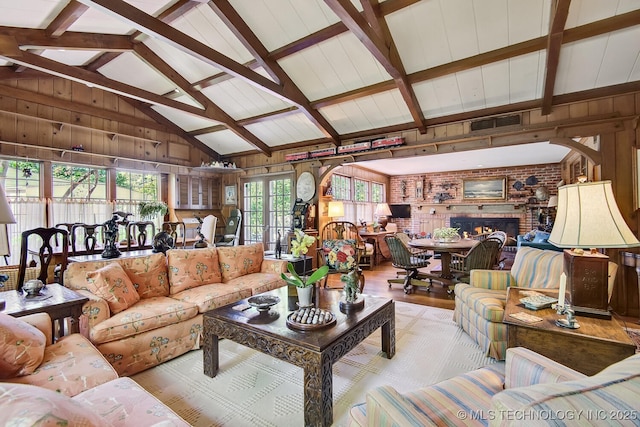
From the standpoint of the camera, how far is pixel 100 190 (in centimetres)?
557

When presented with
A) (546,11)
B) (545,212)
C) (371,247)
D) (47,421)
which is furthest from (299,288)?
(545,212)

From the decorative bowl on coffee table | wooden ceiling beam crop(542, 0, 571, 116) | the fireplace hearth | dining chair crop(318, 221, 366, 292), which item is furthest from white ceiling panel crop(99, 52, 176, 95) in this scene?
the fireplace hearth

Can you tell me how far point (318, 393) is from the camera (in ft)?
5.48

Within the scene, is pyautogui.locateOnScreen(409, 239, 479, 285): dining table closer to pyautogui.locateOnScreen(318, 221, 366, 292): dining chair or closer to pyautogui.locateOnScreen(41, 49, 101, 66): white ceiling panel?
pyautogui.locateOnScreen(318, 221, 366, 292): dining chair

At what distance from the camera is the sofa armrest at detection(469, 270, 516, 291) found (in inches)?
118

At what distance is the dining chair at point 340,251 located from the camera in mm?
2764

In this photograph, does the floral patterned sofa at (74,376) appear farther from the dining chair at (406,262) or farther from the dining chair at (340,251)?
the dining chair at (406,262)

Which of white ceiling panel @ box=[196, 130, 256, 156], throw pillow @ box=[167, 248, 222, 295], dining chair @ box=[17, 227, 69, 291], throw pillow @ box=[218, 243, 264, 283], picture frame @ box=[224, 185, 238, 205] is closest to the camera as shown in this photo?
dining chair @ box=[17, 227, 69, 291]

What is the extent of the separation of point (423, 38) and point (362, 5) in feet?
2.93

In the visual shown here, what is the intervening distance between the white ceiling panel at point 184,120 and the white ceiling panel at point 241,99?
30.4 inches

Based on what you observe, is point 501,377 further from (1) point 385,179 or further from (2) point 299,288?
(1) point 385,179

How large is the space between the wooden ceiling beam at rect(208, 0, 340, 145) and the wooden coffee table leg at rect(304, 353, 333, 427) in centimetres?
374

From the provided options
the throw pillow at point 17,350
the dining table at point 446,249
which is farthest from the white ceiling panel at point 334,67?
the throw pillow at point 17,350

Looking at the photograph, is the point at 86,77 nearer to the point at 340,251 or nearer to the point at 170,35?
the point at 170,35
